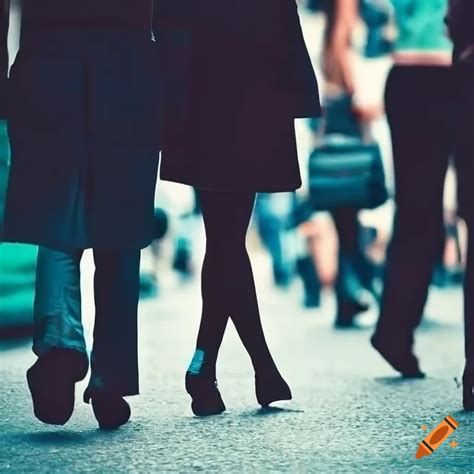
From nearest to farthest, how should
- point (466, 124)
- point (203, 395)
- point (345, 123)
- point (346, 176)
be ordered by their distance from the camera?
1. point (203, 395)
2. point (466, 124)
3. point (346, 176)
4. point (345, 123)

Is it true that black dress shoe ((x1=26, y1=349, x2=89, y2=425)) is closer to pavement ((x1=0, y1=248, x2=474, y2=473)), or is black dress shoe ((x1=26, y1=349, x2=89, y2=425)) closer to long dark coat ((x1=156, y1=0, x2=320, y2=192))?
pavement ((x1=0, y1=248, x2=474, y2=473))

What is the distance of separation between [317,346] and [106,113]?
2616 mm

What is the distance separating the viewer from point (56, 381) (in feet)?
12.0

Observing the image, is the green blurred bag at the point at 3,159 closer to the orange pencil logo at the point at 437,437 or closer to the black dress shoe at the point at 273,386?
the black dress shoe at the point at 273,386

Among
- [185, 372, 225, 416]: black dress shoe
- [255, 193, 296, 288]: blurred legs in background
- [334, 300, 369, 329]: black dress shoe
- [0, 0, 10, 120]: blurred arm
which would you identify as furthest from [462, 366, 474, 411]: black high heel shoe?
[255, 193, 296, 288]: blurred legs in background

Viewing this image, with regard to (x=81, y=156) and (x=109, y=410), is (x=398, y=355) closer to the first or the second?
(x=109, y=410)

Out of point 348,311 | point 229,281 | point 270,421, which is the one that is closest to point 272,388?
point 270,421

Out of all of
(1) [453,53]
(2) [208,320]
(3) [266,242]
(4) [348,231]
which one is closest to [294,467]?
(2) [208,320]

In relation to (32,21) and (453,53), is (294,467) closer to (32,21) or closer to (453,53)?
(32,21)

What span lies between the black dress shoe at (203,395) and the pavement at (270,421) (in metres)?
0.04

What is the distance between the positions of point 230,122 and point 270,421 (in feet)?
2.87

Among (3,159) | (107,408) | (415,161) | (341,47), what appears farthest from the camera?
(341,47)

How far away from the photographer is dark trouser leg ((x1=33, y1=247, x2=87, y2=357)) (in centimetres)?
372

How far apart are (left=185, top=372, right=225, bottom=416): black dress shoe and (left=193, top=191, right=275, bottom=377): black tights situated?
0.35 feet
